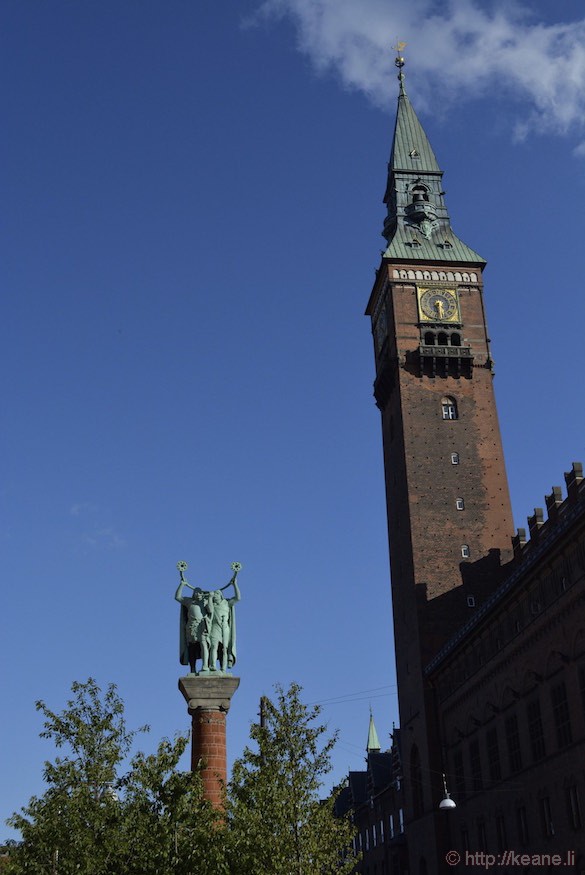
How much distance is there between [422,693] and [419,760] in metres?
4.23

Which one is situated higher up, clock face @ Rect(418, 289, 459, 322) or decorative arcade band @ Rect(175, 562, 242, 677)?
clock face @ Rect(418, 289, 459, 322)

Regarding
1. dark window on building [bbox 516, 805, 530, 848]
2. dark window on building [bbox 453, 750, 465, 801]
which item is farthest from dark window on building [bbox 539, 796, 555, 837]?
dark window on building [bbox 453, 750, 465, 801]

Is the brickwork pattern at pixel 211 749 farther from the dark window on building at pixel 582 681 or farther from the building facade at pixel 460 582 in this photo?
the building facade at pixel 460 582

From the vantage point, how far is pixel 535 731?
47.2 m

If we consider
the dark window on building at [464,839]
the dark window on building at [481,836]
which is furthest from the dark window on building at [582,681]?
the dark window on building at [464,839]

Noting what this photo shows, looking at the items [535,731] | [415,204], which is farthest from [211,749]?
[415,204]

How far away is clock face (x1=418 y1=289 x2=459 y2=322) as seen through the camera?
7600 centimetres

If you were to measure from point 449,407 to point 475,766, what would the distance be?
88.5 feet

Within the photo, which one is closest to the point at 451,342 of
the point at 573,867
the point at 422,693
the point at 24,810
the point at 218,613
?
the point at 422,693

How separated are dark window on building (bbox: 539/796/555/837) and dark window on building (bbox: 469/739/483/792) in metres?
8.64

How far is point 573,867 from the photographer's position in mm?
42969

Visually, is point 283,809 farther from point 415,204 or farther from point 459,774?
point 415,204

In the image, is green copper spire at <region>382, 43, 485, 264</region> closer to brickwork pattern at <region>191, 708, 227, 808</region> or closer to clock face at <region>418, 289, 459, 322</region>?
clock face at <region>418, 289, 459, 322</region>

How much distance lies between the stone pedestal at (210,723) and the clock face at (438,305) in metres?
48.8
